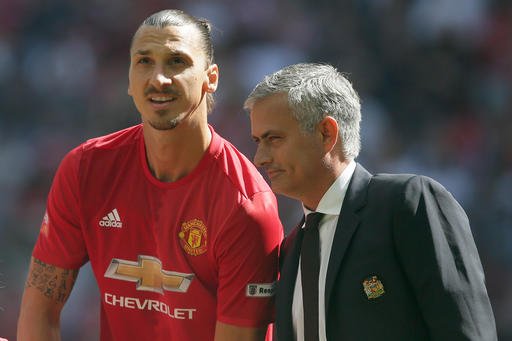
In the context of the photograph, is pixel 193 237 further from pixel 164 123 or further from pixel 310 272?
pixel 310 272

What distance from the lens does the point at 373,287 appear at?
298 cm

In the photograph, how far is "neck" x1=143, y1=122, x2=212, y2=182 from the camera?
12.4 feet

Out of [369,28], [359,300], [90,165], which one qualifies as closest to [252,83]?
[369,28]

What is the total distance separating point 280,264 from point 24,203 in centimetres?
525

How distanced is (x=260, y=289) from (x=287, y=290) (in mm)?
336

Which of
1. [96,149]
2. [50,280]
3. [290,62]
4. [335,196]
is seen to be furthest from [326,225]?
[290,62]

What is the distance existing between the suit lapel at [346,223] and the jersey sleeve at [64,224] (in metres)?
1.24

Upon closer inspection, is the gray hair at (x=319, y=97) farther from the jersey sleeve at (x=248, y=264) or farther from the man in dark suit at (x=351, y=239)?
the jersey sleeve at (x=248, y=264)

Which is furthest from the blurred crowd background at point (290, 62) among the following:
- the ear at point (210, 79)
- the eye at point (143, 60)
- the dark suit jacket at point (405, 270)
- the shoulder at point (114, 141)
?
the dark suit jacket at point (405, 270)

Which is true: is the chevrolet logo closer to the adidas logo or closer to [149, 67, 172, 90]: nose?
the adidas logo

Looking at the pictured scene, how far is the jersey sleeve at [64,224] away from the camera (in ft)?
12.7

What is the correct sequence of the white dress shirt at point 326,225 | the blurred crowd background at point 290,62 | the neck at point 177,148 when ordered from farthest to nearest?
the blurred crowd background at point 290,62 < the neck at point 177,148 < the white dress shirt at point 326,225

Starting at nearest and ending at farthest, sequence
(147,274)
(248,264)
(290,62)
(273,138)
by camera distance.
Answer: (273,138), (248,264), (147,274), (290,62)

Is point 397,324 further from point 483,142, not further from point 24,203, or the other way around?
point 24,203
